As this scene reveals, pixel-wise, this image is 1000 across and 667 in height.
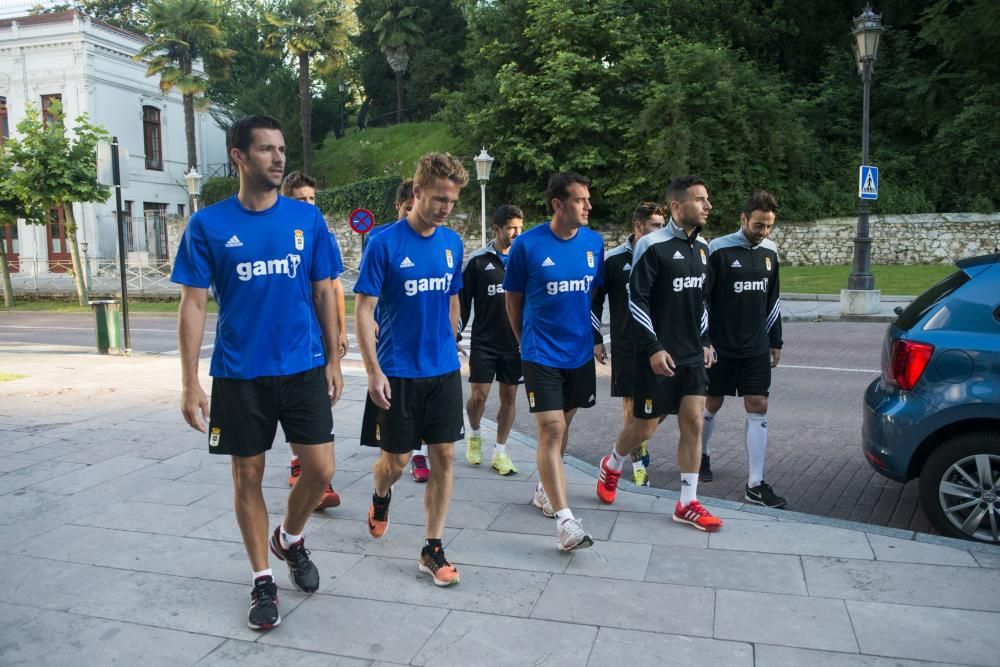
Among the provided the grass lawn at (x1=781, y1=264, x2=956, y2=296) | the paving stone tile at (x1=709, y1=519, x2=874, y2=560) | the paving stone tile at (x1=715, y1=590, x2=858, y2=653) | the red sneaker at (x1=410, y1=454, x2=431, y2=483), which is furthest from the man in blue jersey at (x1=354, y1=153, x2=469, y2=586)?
the grass lawn at (x1=781, y1=264, x2=956, y2=296)

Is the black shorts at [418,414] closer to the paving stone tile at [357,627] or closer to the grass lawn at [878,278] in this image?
the paving stone tile at [357,627]

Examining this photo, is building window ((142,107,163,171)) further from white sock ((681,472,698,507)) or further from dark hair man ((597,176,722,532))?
white sock ((681,472,698,507))

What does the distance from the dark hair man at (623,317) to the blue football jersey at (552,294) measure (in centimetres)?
72

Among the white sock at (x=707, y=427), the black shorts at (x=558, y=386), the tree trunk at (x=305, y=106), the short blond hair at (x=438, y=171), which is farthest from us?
the tree trunk at (x=305, y=106)

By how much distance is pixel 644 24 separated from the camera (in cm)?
3141

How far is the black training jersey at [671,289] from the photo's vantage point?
15.4 feet

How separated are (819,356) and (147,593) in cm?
1009

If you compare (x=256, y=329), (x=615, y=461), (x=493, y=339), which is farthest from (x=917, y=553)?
(x=256, y=329)

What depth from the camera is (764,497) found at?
523cm

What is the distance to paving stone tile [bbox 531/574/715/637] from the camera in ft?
11.3

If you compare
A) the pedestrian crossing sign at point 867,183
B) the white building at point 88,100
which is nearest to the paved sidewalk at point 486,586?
the pedestrian crossing sign at point 867,183

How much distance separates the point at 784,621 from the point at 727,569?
60 cm

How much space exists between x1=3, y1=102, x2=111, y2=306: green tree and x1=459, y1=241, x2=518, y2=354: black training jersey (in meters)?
19.9

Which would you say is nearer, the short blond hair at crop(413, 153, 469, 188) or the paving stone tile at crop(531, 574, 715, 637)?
the paving stone tile at crop(531, 574, 715, 637)
